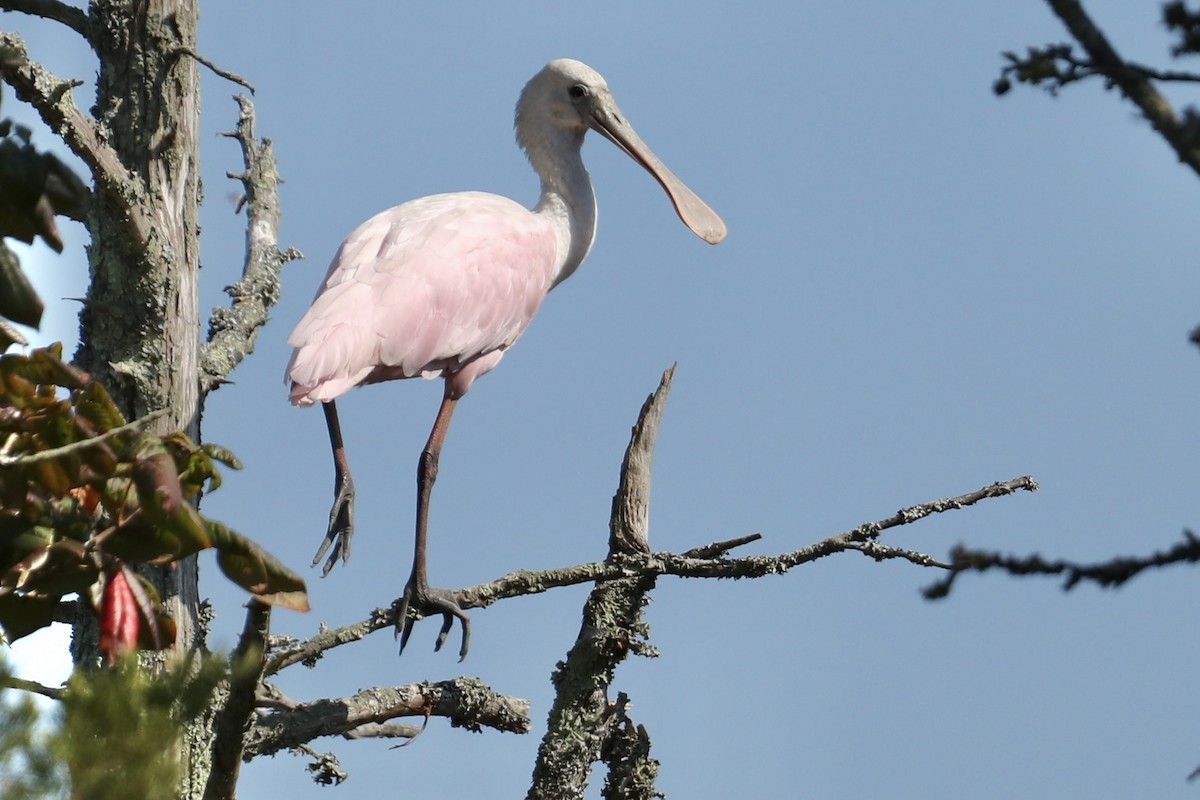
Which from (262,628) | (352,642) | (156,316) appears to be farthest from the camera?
(156,316)

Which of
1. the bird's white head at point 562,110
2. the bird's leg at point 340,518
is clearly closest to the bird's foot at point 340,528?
the bird's leg at point 340,518

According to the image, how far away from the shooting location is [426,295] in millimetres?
7035

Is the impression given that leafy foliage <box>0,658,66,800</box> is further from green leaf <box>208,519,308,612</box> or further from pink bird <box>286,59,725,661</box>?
→ pink bird <box>286,59,725,661</box>

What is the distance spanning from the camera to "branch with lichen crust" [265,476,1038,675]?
4672 mm

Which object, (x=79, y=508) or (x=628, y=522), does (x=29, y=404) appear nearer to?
(x=79, y=508)

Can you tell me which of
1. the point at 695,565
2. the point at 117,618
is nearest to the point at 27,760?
the point at 117,618

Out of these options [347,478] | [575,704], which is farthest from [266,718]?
[347,478]

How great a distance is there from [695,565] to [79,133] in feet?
7.09

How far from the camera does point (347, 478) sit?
6.50 metres

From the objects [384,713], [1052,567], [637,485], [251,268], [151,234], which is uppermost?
[251,268]

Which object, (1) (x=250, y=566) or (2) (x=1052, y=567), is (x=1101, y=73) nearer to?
(2) (x=1052, y=567)

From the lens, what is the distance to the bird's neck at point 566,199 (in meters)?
8.12

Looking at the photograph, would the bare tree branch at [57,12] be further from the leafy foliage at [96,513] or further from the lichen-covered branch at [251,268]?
the leafy foliage at [96,513]

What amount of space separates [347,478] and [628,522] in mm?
1466
